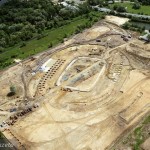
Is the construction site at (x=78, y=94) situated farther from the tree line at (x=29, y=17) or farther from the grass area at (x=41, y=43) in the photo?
the tree line at (x=29, y=17)

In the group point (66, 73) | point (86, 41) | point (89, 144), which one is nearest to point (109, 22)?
point (86, 41)

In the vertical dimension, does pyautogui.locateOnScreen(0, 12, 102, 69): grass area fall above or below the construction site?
above

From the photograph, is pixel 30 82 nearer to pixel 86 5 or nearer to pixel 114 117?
pixel 114 117

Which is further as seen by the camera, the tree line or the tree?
the tree

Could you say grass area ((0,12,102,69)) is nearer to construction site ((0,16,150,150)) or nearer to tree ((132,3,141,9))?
construction site ((0,16,150,150))

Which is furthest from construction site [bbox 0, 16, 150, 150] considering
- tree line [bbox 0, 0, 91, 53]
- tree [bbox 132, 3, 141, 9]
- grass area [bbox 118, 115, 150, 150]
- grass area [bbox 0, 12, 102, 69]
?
tree [bbox 132, 3, 141, 9]
